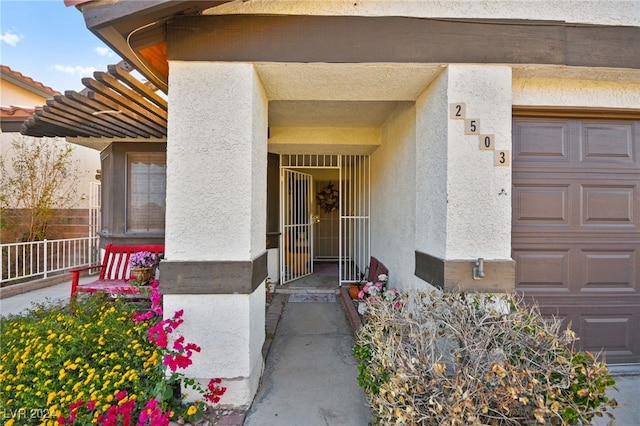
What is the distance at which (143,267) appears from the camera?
14.3ft

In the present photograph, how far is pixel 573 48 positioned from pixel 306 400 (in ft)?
13.7

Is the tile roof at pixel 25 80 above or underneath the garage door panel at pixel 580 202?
above

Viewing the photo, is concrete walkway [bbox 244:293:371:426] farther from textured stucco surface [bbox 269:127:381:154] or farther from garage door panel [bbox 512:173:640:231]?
textured stucco surface [bbox 269:127:381:154]

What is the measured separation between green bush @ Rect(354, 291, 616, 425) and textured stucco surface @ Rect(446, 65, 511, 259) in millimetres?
629

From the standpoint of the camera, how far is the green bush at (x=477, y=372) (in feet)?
5.17

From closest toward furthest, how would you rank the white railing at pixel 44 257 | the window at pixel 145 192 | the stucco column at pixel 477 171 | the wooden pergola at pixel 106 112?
1. the stucco column at pixel 477 171
2. the wooden pergola at pixel 106 112
3. the window at pixel 145 192
4. the white railing at pixel 44 257

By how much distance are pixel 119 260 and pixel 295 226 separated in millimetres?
3457

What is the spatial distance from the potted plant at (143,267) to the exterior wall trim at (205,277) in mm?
2294

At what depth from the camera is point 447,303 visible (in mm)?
2230

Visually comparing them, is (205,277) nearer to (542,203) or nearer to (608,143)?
(542,203)

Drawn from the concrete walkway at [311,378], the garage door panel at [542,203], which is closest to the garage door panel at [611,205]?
the garage door panel at [542,203]

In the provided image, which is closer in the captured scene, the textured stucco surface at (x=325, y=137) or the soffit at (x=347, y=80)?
the soffit at (x=347, y=80)

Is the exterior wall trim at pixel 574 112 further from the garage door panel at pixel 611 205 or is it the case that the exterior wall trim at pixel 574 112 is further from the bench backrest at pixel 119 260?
the bench backrest at pixel 119 260

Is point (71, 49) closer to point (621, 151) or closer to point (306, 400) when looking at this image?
point (306, 400)
